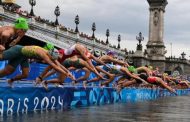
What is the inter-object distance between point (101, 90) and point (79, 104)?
2680mm

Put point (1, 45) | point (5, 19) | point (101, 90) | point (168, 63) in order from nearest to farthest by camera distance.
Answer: point (1, 45), point (101, 90), point (5, 19), point (168, 63)

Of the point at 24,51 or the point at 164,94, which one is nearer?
the point at 24,51

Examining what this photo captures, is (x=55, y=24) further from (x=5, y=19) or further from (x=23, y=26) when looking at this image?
(x=23, y=26)

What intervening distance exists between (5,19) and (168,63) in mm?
83420

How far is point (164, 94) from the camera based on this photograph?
38594mm

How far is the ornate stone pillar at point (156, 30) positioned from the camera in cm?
10825

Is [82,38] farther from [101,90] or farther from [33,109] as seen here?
[33,109]

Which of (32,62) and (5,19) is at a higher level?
(5,19)

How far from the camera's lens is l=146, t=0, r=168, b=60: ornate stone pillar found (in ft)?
355

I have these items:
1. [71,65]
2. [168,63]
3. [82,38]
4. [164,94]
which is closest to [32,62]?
[71,65]

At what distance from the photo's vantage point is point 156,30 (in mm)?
108312

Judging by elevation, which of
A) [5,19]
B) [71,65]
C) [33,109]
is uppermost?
[5,19]

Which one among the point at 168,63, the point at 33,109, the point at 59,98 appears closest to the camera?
the point at 33,109

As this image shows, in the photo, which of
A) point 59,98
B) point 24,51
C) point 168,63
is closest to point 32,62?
point 59,98
